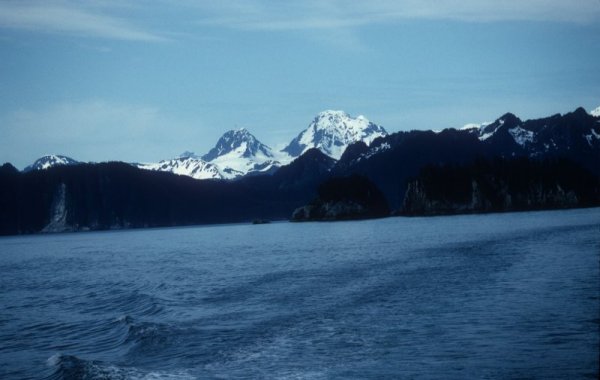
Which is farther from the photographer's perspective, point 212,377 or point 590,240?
point 590,240

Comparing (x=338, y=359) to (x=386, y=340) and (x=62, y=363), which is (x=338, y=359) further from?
(x=62, y=363)

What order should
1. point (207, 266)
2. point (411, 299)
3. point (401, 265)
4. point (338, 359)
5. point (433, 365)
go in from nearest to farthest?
point (433, 365), point (338, 359), point (411, 299), point (401, 265), point (207, 266)

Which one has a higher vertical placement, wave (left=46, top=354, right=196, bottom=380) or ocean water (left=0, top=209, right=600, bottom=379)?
ocean water (left=0, top=209, right=600, bottom=379)

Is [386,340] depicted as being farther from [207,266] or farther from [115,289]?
[207,266]

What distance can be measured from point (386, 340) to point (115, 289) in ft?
112

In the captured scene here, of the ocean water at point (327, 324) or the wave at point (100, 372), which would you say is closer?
the ocean water at point (327, 324)

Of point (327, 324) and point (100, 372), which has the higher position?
point (327, 324)

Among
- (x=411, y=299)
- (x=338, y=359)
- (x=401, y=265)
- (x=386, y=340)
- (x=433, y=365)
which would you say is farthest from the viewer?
(x=401, y=265)

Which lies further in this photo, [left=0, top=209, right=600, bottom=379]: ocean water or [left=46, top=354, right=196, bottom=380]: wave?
[left=46, top=354, right=196, bottom=380]: wave

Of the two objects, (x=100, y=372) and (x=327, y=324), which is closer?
(x=100, y=372)

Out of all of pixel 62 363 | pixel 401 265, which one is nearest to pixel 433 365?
pixel 62 363

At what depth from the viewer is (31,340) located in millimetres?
34750

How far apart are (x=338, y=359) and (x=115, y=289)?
115ft

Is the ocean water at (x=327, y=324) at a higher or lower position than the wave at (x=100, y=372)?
higher
